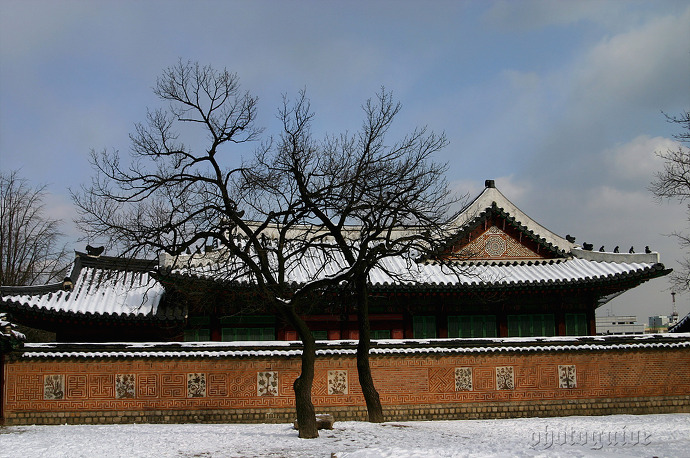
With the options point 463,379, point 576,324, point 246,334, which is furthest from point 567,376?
point 246,334

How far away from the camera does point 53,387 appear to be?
55.7ft

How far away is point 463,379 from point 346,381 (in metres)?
3.37

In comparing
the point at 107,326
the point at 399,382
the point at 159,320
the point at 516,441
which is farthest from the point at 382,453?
the point at 107,326

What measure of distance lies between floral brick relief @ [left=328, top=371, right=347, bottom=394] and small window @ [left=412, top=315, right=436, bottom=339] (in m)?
4.66

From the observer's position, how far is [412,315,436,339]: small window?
2255 cm

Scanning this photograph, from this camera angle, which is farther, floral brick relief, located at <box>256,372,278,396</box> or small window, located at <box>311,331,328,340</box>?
small window, located at <box>311,331,328,340</box>

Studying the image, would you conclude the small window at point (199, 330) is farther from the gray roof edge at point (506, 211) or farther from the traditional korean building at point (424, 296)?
the gray roof edge at point (506, 211)

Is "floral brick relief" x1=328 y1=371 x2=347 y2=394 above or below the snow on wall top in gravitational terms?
below

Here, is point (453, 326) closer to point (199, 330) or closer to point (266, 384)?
point (266, 384)

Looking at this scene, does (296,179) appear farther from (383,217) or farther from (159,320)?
(159,320)

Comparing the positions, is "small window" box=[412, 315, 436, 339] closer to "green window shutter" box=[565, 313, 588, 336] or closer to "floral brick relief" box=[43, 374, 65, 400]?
"green window shutter" box=[565, 313, 588, 336]

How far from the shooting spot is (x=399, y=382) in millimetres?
18719

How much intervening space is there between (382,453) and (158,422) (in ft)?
25.1

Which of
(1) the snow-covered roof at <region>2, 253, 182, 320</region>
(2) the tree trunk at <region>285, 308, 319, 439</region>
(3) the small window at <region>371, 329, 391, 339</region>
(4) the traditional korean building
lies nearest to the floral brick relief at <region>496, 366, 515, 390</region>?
(4) the traditional korean building
